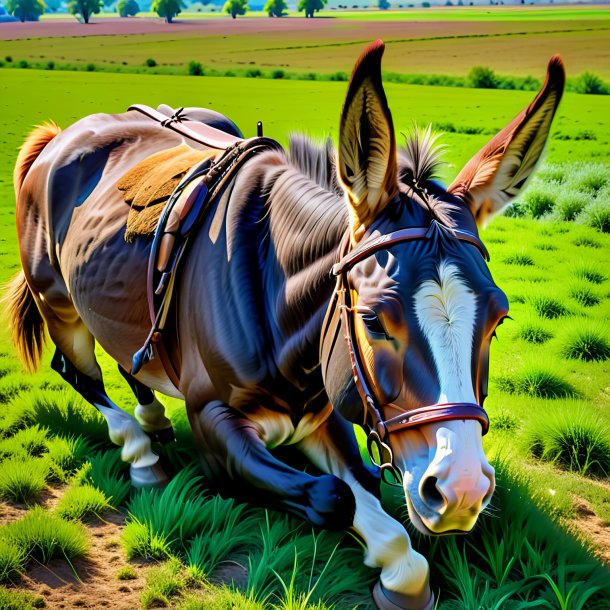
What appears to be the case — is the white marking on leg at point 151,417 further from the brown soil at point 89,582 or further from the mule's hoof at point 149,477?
the brown soil at point 89,582

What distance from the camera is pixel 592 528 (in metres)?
3.29

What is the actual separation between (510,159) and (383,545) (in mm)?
1424

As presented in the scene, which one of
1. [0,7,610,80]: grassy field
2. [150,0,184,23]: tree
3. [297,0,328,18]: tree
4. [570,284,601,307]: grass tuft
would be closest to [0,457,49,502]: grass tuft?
[570,284,601,307]: grass tuft

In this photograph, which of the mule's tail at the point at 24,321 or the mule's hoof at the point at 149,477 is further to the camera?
the mule's tail at the point at 24,321

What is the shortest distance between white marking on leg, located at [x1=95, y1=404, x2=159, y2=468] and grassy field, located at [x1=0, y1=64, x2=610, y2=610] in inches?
5.2

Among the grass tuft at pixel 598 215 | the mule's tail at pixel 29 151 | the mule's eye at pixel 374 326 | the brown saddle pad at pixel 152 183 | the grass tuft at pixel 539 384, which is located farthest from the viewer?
the grass tuft at pixel 598 215

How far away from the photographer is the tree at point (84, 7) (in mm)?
9695

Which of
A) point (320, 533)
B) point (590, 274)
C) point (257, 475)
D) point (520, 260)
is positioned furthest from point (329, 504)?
point (520, 260)

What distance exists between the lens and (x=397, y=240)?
1.99 meters

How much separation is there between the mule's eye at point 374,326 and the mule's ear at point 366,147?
0.29 metres

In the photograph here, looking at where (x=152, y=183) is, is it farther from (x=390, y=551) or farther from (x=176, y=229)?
(x=390, y=551)

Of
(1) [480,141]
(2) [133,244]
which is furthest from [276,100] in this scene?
(2) [133,244]

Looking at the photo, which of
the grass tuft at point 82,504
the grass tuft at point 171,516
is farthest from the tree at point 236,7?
the grass tuft at point 171,516

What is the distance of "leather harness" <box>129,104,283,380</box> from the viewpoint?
2914 mm
